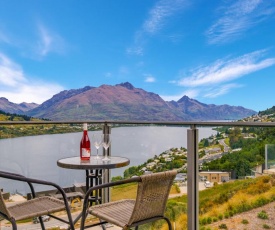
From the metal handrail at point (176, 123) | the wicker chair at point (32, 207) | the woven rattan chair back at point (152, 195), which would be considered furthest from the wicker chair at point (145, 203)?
the metal handrail at point (176, 123)

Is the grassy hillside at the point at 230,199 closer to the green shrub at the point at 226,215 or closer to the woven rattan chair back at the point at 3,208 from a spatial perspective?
the green shrub at the point at 226,215

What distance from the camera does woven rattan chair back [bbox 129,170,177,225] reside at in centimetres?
238

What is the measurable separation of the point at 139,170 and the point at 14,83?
623 inches

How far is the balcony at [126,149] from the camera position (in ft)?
10.7

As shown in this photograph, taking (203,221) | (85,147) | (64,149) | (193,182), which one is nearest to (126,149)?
(64,149)

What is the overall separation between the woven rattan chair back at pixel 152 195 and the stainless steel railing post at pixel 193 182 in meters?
0.72

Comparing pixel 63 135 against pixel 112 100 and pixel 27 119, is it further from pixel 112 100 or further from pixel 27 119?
pixel 112 100

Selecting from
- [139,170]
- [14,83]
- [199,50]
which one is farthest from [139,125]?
[199,50]

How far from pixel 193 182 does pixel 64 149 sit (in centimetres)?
190

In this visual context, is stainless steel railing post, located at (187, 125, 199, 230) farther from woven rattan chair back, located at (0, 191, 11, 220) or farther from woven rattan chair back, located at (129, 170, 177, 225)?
woven rattan chair back, located at (0, 191, 11, 220)

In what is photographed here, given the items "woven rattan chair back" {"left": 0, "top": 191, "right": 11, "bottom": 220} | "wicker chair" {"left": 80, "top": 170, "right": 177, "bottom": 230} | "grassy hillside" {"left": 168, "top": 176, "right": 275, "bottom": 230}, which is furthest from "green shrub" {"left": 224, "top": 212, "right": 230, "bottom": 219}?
"woven rattan chair back" {"left": 0, "top": 191, "right": 11, "bottom": 220}

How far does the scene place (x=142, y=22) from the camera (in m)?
26.2

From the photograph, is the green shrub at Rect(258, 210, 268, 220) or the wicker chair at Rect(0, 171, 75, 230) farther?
the green shrub at Rect(258, 210, 268, 220)

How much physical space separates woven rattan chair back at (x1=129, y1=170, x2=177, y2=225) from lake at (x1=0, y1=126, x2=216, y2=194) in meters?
1.10
